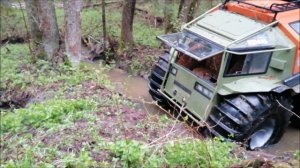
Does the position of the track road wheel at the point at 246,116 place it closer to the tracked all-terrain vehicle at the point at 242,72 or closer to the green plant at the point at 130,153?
the tracked all-terrain vehicle at the point at 242,72

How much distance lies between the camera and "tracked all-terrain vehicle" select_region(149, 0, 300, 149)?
7.12 m

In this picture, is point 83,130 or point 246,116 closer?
point 83,130

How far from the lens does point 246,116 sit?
23.0 feet

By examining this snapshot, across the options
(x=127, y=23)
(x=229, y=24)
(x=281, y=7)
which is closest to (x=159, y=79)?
(x=229, y=24)

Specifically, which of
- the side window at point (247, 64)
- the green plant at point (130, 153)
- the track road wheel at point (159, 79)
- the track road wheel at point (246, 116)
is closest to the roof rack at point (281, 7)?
the side window at point (247, 64)

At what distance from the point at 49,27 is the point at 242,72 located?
19.4 ft

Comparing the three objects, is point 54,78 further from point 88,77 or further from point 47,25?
point 47,25

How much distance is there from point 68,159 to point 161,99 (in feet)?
15.0

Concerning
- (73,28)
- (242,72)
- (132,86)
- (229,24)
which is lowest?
(132,86)

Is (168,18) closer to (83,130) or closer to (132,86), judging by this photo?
(132,86)

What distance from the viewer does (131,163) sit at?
4617 mm

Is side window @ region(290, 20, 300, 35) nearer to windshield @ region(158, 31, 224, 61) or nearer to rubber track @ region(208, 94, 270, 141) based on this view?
rubber track @ region(208, 94, 270, 141)

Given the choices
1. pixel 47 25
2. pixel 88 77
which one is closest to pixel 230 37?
pixel 88 77

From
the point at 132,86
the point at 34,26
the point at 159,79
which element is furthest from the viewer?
the point at 34,26
